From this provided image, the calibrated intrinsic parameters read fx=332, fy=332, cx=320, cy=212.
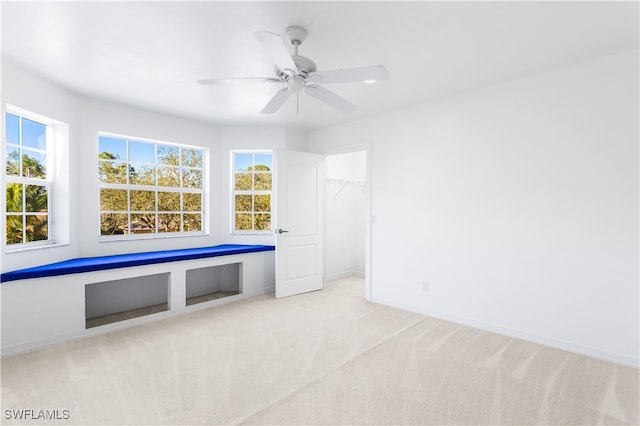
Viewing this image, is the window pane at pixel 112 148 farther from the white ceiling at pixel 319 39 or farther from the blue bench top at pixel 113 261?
the blue bench top at pixel 113 261

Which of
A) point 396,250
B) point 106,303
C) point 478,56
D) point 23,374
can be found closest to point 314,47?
point 478,56

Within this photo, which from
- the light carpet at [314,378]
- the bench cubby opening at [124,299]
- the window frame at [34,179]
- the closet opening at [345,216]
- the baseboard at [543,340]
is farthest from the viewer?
the closet opening at [345,216]

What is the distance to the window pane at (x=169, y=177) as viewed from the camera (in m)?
4.51

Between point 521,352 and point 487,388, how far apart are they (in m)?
0.82

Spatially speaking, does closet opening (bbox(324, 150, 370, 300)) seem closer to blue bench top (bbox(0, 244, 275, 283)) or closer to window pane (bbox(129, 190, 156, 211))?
blue bench top (bbox(0, 244, 275, 283))

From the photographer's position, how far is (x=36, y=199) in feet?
11.0

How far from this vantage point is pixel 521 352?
2848 mm

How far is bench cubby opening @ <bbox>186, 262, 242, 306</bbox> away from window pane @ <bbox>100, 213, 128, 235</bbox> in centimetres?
99

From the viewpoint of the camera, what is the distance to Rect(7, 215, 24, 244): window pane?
9.96ft

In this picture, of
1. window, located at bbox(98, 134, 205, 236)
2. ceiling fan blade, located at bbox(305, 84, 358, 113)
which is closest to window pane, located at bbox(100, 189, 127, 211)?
window, located at bbox(98, 134, 205, 236)

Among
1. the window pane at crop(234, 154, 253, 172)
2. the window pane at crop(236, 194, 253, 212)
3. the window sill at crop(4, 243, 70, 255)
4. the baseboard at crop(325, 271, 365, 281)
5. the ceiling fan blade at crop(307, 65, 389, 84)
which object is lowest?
the baseboard at crop(325, 271, 365, 281)

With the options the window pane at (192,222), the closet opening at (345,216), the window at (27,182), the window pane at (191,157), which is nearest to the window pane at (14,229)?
the window at (27,182)

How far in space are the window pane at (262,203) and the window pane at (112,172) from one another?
1.76 meters

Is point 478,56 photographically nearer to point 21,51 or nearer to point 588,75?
point 588,75
